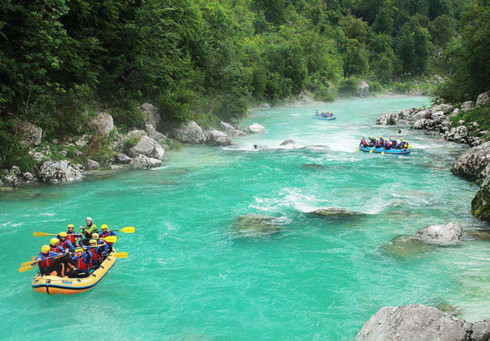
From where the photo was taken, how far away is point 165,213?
12.8 metres

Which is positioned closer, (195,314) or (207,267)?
(195,314)

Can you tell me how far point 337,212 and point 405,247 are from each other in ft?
8.57

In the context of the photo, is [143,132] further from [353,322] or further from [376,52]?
[376,52]

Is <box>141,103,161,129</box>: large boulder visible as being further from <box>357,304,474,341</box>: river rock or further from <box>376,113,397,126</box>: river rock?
<box>357,304,474,341</box>: river rock

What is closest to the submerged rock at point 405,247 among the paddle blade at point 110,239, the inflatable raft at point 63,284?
the paddle blade at point 110,239

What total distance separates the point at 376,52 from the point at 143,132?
209 feet

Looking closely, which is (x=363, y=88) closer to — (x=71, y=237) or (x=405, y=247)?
(x=405, y=247)

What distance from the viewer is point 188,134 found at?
24062 mm

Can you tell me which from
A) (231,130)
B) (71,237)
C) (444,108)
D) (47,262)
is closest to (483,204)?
(71,237)

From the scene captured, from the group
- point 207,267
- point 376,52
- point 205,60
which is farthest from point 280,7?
point 207,267

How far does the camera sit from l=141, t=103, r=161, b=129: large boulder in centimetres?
2271

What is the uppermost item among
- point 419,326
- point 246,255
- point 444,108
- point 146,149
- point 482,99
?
point 482,99

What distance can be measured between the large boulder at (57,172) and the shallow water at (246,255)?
627 millimetres

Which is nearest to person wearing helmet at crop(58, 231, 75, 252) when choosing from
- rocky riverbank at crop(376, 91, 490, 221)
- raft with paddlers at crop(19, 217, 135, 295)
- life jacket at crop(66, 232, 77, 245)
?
raft with paddlers at crop(19, 217, 135, 295)
